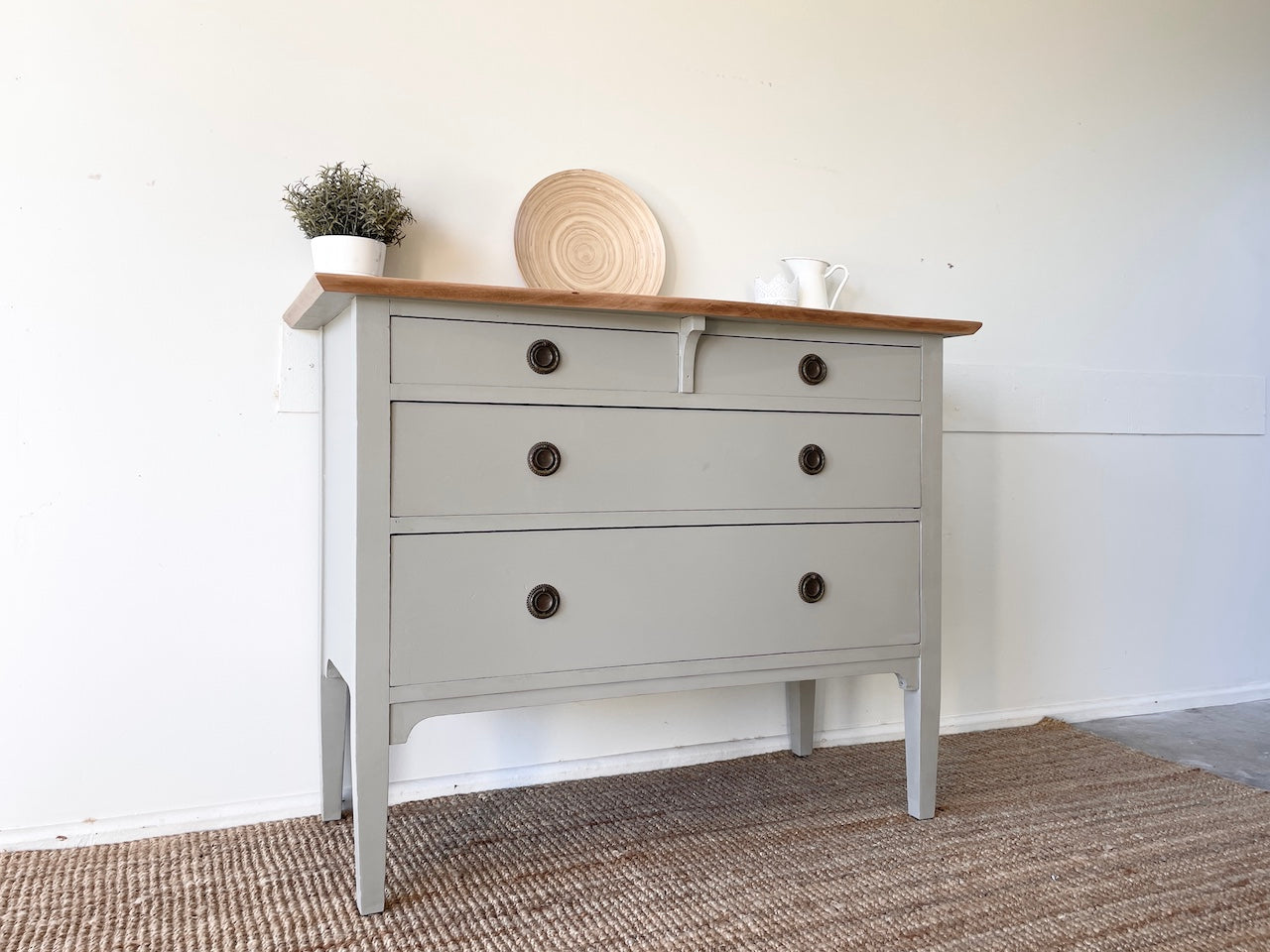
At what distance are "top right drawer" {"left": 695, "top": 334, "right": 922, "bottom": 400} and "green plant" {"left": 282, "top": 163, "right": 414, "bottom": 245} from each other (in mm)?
617

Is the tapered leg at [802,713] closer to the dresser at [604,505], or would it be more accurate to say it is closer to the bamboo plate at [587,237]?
the dresser at [604,505]

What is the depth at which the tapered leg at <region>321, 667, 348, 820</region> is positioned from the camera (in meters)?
1.79

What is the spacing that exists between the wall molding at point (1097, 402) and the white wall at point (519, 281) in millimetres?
40

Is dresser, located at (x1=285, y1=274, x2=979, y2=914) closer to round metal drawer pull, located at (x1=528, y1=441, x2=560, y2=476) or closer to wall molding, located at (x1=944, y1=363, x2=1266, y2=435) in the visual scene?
round metal drawer pull, located at (x1=528, y1=441, x2=560, y2=476)

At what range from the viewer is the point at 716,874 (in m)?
1.61

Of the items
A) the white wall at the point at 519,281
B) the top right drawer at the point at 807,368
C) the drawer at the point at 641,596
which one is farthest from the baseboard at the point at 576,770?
the top right drawer at the point at 807,368

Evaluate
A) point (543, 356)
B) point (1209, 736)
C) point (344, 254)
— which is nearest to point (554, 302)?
→ point (543, 356)

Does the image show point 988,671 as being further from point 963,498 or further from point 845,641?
point 845,641

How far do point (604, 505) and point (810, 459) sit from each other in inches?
15.4

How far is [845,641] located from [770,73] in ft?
4.23

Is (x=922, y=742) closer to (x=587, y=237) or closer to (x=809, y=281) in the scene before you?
(x=809, y=281)

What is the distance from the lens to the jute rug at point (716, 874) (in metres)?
1.41

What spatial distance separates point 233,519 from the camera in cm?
181

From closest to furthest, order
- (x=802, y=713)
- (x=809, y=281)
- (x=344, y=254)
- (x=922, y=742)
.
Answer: (x=344, y=254) → (x=922, y=742) → (x=809, y=281) → (x=802, y=713)
